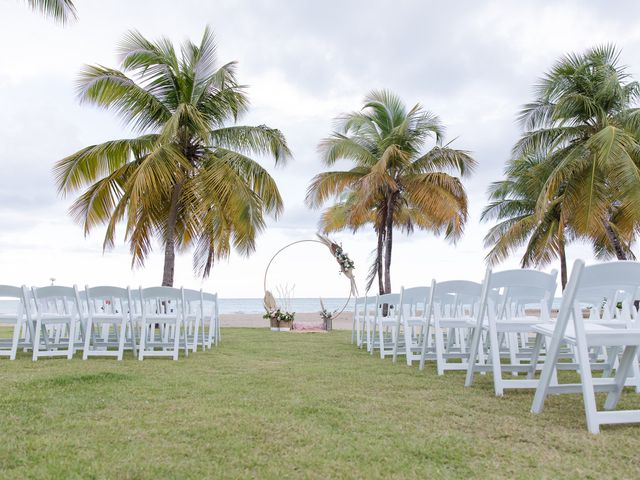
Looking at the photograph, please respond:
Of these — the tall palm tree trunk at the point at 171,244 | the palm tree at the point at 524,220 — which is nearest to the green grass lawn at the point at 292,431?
the tall palm tree trunk at the point at 171,244

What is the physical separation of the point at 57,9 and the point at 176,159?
4.84 m

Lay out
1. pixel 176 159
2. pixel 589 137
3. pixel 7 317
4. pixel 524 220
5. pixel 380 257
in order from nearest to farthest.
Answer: pixel 7 317, pixel 176 159, pixel 589 137, pixel 380 257, pixel 524 220

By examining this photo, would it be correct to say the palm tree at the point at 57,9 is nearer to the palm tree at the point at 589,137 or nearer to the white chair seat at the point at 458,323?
the white chair seat at the point at 458,323

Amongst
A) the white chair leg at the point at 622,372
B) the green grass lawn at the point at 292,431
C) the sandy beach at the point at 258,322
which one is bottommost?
the sandy beach at the point at 258,322

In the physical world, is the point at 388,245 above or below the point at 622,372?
above

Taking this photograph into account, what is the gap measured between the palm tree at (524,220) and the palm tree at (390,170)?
3.11 metres

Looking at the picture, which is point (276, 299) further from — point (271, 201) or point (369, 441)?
point (369, 441)

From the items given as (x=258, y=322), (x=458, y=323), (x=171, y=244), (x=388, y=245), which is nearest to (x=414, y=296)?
(x=458, y=323)

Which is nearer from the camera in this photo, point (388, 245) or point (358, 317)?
point (358, 317)

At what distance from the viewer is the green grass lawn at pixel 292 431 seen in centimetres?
207

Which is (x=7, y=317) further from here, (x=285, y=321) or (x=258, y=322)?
(x=258, y=322)

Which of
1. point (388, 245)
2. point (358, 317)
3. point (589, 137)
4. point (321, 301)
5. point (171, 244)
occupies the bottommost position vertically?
point (358, 317)

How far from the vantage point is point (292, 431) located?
2.61 m

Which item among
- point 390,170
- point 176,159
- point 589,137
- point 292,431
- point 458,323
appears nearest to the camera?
point 292,431
